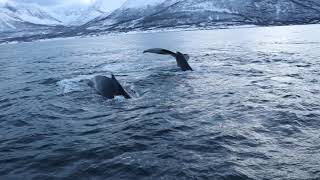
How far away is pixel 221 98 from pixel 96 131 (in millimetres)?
6469

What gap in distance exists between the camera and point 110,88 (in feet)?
61.6

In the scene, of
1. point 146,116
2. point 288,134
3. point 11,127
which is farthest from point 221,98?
point 11,127

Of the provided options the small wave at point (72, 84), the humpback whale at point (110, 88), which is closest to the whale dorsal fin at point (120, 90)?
the humpback whale at point (110, 88)

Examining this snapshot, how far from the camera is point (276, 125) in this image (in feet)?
43.8

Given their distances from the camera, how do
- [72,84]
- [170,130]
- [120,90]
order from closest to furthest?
[170,130]
[120,90]
[72,84]

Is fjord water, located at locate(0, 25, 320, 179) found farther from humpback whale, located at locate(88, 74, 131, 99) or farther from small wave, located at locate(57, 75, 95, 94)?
humpback whale, located at locate(88, 74, 131, 99)

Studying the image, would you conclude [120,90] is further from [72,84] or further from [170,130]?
[72,84]

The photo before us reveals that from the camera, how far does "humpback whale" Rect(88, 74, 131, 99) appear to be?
18516mm

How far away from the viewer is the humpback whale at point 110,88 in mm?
18516

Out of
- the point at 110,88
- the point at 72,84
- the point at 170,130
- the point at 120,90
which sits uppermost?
the point at 110,88

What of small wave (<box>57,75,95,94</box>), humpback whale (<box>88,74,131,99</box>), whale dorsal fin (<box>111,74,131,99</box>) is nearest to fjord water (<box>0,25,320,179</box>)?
small wave (<box>57,75,95,94</box>)

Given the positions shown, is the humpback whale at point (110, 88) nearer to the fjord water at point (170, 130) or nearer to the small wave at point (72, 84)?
the fjord water at point (170, 130)

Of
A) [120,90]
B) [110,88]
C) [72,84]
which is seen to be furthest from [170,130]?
[72,84]

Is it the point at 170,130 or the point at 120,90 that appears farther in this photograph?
the point at 120,90
